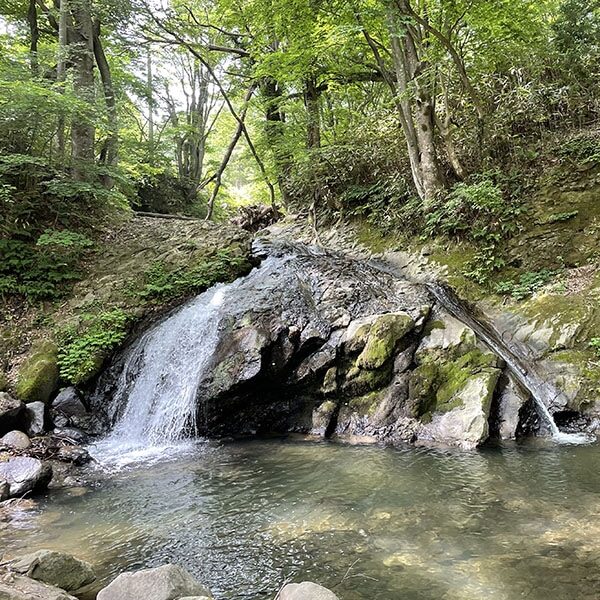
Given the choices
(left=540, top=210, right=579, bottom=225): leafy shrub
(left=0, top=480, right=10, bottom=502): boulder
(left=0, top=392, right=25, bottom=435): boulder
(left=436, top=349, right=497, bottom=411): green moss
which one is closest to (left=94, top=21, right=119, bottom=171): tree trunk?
(left=0, top=392, right=25, bottom=435): boulder

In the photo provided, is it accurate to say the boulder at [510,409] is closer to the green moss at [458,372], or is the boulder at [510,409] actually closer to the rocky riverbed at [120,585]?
the green moss at [458,372]

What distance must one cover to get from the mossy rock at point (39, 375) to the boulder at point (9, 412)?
1.67 ft

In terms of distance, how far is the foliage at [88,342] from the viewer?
8.55 m

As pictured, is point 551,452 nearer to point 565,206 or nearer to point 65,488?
point 565,206

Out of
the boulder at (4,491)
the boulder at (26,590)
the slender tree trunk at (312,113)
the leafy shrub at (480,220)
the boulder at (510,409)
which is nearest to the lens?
the boulder at (26,590)

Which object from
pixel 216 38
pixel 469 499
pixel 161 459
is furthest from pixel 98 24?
pixel 469 499

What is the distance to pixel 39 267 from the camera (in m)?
10.0

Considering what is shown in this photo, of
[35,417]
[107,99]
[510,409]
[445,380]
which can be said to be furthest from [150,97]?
[510,409]

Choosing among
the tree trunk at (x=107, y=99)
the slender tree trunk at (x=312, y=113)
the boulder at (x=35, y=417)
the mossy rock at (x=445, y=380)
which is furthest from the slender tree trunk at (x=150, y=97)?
the mossy rock at (x=445, y=380)

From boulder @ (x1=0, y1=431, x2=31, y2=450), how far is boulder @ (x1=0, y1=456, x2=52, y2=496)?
0.54 m

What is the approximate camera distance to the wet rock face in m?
7.23

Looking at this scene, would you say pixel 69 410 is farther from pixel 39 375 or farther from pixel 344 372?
pixel 344 372

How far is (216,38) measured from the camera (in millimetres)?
17703

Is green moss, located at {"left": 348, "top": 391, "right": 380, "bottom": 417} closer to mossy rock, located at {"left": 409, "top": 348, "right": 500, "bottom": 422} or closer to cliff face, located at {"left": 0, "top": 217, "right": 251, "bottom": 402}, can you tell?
mossy rock, located at {"left": 409, "top": 348, "right": 500, "bottom": 422}
